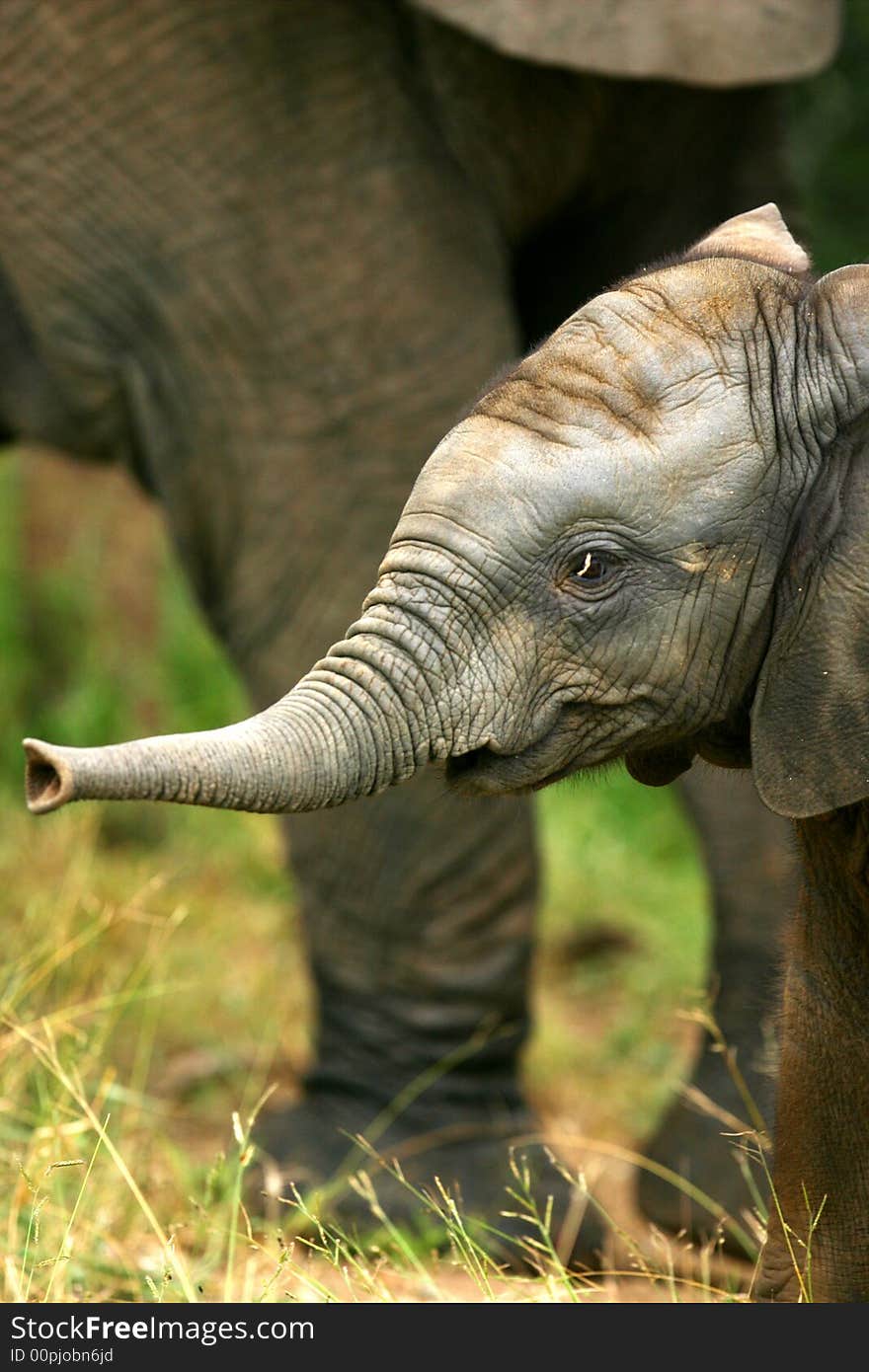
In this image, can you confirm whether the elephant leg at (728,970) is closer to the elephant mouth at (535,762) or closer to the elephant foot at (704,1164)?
the elephant foot at (704,1164)

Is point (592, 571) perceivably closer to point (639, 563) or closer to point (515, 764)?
point (639, 563)

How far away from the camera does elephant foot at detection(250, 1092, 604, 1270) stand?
170 inches

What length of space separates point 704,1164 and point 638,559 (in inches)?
83.9

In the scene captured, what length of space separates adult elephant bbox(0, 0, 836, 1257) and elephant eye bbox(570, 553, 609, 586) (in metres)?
1.54

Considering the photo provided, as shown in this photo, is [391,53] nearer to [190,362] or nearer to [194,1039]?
[190,362]

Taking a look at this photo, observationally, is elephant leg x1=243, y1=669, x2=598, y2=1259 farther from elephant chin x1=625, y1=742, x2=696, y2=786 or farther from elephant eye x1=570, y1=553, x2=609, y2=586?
elephant eye x1=570, y1=553, x2=609, y2=586

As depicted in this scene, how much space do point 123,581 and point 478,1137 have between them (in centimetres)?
396

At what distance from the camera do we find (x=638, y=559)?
8.95 ft

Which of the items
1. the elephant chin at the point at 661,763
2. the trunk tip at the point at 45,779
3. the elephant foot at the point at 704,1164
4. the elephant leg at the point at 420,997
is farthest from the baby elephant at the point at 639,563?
the elephant foot at the point at 704,1164

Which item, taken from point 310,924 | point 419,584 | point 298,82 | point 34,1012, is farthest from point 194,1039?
point 419,584

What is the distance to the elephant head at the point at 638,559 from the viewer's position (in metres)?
2.69

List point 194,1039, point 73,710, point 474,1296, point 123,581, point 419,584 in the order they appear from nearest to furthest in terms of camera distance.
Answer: point 419,584 → point 474,1296 → point 194,1039 → point 73,710 → point 123,581

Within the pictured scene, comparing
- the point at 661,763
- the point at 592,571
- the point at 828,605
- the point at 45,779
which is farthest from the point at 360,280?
the point at 45,779

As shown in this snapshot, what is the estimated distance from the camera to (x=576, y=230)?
15.5 ft
